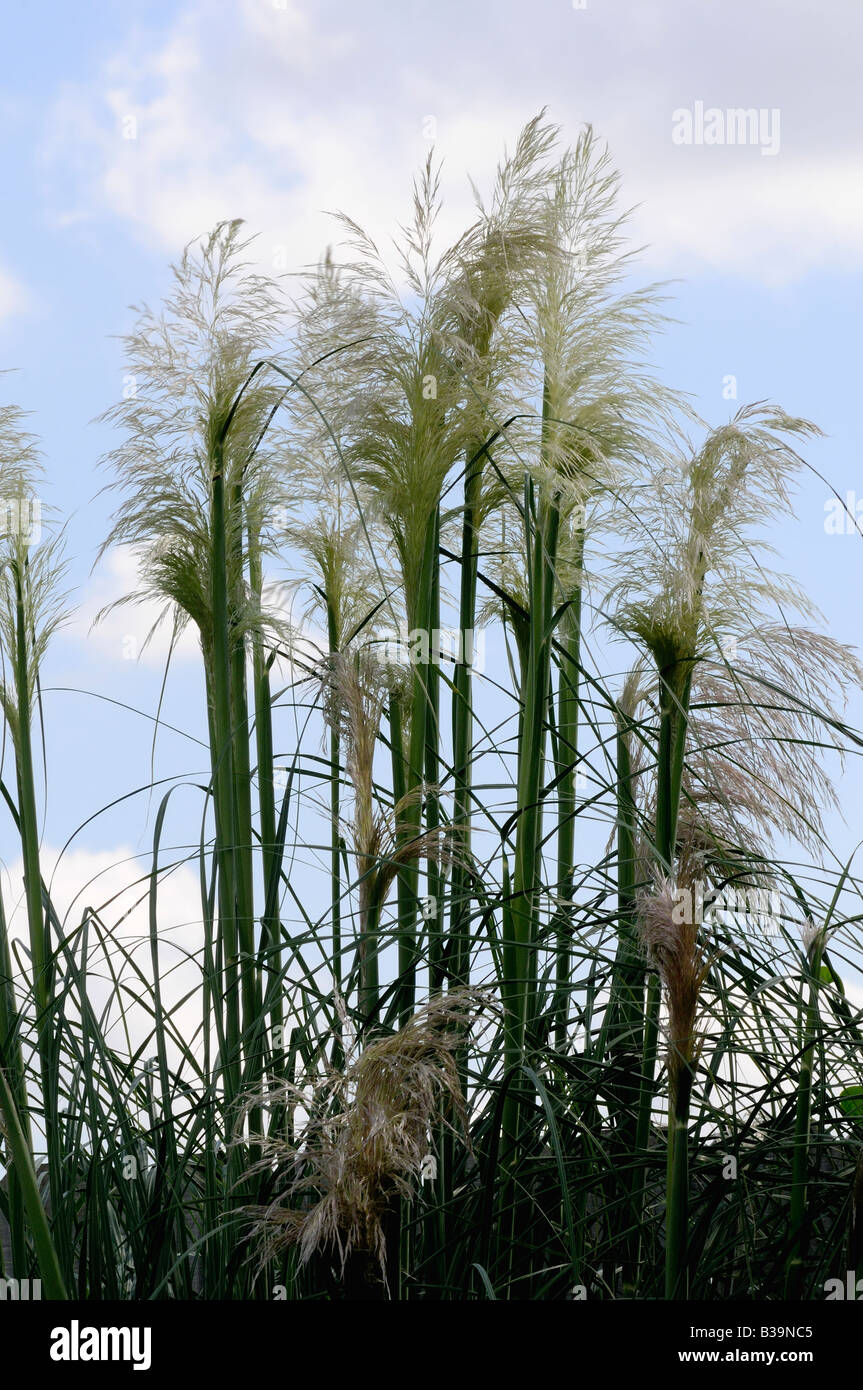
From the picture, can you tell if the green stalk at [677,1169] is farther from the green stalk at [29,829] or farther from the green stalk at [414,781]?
the green stalk at [29,829]

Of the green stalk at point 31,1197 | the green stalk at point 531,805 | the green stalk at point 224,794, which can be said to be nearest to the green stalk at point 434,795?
the green stalk at point 531,805

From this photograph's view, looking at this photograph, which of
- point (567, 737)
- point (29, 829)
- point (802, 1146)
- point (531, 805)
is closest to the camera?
point (802, 1146)

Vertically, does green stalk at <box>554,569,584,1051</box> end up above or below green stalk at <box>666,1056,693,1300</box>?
above

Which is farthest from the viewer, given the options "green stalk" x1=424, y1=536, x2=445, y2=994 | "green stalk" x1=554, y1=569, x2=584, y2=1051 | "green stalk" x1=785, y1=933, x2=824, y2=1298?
"green stalk" x1=554, y1=569, x2=584, y2=1051

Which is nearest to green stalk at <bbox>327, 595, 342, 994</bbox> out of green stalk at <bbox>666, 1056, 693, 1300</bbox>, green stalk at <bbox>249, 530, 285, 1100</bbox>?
green stalk at <bbox>249, 530, 285, 1100</bbox>

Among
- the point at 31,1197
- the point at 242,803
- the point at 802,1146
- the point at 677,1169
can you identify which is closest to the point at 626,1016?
the point at 802,1146

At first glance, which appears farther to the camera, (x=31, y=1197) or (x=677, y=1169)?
(x=31, y=1197)

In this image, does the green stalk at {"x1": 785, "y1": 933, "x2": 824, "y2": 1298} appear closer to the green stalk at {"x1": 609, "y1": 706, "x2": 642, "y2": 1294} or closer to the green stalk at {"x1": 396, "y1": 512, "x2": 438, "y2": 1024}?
the green stalk at {"x1": 609, "y1": 706, "x2": 642, "y2": 1294}

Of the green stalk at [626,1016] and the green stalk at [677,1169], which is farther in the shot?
the green stalk at [626,1016]

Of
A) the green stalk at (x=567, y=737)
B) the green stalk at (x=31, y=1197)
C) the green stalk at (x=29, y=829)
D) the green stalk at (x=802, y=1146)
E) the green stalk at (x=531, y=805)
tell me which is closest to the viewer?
the green stalk at (x=31, y=1197)

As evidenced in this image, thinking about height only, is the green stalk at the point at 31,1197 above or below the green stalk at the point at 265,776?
below

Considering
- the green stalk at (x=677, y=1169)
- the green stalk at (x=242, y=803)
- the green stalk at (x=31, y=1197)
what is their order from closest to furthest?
the green stalk at (x=677, y=1169) → the green stalk at (x=31, y=1197) → the green stalk at (x=242, y=803)

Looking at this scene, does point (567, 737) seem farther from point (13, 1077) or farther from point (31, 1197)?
point (31, 1197)
